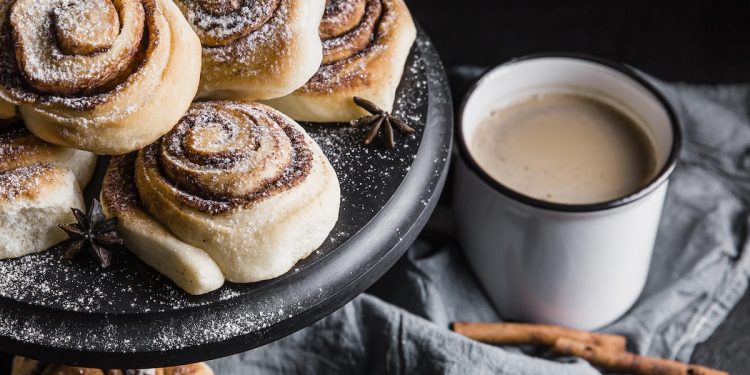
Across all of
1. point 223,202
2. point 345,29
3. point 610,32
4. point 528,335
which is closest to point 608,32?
point 610,32

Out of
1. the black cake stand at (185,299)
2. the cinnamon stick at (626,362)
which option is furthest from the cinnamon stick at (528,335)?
the black cake stand at (185,299)

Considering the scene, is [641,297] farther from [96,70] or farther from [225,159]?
[96,70]

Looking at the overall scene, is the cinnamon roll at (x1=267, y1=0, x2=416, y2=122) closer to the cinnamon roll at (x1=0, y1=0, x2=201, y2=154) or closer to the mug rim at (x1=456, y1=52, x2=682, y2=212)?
the cinnamon roll at (x1=0, y1=0, x2=201, y2=154)

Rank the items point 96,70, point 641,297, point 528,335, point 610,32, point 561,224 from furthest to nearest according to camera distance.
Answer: point 610,32 → point 641,297 → point 528,335 → point 561,224 → point 96,70

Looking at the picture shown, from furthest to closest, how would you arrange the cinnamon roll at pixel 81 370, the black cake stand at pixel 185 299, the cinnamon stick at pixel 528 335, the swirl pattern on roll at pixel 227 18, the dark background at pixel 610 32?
the dark background at pixel 610 32
the cinnamon stick at pixel 528 335
the cinnamon roll at pixel 81 370
the swirl pattern on roll at pixel 227 18
the black cake stand at pixel 185 299

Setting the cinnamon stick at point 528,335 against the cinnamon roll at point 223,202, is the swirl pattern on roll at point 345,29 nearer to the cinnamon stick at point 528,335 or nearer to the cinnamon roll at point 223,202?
the cinnamon roll at point 223,202

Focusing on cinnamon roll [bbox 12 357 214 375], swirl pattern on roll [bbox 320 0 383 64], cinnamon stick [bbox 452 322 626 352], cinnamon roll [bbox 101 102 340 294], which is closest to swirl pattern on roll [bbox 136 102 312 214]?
cinnamon roll [bbox 101 102 340 294]

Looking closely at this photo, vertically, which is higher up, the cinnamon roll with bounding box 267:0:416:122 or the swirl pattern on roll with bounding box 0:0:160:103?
the swirl pattern on roll with bounding box 0:0:160:103
